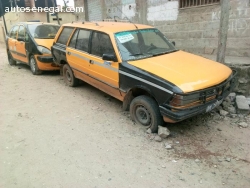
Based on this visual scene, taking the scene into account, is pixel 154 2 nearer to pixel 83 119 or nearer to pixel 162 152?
pixel 83 119

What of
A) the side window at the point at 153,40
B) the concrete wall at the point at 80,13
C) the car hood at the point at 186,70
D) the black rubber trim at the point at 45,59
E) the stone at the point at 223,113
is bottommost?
the stone at the point at 223,113

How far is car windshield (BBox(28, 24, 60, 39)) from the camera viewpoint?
7361 millimetres

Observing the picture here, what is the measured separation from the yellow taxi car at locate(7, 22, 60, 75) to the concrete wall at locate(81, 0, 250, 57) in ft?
8.05

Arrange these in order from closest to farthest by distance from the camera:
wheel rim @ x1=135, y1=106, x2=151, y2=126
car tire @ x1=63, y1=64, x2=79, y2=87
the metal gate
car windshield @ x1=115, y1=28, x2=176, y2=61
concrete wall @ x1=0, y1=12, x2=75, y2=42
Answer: wheel rim @ x1=135, y1=106, x2=151, y2=126 → car windshield @ x1=115, y1=28, x2=176, y2=61 → car tire @ x1=63, y1=64, x2=79, y2=87 → the metal gate → concrete wall @ x1=0, y1=12, x2=75, y2=42

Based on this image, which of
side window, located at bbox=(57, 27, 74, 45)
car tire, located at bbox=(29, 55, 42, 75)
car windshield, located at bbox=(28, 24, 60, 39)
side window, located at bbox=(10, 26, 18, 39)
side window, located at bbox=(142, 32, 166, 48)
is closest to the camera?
side window, located at bbox=(142, 32, 166, 48)

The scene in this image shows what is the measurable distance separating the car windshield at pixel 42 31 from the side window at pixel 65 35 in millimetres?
1705

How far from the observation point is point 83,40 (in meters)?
5.09

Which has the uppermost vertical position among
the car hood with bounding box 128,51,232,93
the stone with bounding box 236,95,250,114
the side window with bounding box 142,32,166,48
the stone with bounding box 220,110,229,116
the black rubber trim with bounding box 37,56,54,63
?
the side window with bounding box 142,32,166,48

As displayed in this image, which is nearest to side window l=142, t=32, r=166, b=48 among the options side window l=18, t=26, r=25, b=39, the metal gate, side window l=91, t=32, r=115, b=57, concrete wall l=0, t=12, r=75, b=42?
side window l=91, t=32, r=115, b=57

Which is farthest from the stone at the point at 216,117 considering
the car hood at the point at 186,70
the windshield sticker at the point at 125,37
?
the windshield sticker at the point at 125,37

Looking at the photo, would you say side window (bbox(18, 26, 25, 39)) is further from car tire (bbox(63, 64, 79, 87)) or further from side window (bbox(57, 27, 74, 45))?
car tire (bbox(63, 64, 79, 87))

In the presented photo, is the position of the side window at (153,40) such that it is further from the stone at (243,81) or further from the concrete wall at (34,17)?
the concrete wall at (34,17)

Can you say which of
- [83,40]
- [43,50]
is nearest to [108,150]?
[83,40]

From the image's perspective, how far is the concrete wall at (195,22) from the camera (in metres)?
6.05
